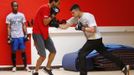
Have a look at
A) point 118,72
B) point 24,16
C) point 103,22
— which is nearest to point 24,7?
point 24,16

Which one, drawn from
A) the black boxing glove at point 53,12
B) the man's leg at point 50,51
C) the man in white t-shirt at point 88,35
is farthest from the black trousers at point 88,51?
the black boxing glove at point 53,12

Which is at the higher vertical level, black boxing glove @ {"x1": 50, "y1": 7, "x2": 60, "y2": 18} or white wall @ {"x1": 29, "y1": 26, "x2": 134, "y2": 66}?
black boxing glove @ {"x1": 50, "y1": 7, "x2": 60, "y2": 18}

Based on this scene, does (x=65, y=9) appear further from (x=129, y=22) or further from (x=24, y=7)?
(x=129, y=22)

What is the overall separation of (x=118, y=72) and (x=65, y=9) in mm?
2163

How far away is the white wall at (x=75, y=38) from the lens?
8570mm

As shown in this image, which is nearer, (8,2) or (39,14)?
(39,14)

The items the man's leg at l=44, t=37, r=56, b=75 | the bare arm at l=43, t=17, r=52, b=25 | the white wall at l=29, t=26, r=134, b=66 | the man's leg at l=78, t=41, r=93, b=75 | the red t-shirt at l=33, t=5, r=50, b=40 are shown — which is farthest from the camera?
the white wall at l=29, t=26, r=134, b=66

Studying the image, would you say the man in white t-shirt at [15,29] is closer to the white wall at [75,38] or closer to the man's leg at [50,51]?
the white wall at [75,38]

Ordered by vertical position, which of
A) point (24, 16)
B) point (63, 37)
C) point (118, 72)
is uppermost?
point (24, 16)

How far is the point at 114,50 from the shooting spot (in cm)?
814

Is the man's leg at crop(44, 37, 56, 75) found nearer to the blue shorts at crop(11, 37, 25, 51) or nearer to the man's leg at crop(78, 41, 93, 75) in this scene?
the man's leg at crop(78, 41, 93, 75)

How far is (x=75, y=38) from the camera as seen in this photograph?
342 inches

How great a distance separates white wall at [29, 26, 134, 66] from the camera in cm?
857

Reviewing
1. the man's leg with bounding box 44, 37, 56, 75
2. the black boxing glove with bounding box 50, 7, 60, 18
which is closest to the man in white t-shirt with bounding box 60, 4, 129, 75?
the black boxing glove with bounding box 50, 7, 60, 18
